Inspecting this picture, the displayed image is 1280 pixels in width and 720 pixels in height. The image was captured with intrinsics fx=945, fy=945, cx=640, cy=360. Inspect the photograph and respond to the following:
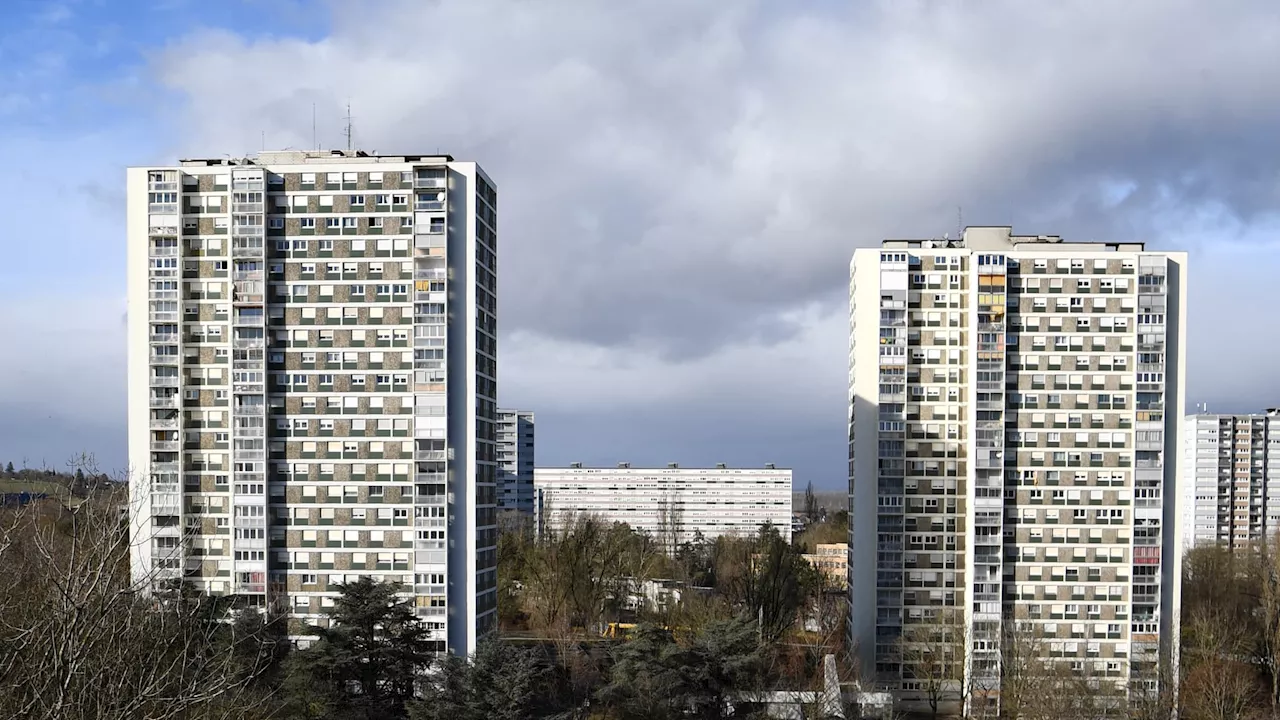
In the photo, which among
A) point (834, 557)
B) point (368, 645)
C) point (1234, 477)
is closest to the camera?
point (368, 645)

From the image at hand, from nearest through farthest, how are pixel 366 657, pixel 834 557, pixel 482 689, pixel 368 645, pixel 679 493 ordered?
pixel 482 689 < pixel 368 645 < pixel 366 657 < pixel 834 557 < pixel 679 493

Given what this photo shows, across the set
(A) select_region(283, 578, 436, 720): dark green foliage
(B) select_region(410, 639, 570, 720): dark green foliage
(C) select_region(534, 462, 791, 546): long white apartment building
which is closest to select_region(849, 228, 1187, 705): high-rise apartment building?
(B) select_region(410, 639, 570, 720): dark green foliage

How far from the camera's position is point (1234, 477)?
132375mm

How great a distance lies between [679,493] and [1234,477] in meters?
94.4

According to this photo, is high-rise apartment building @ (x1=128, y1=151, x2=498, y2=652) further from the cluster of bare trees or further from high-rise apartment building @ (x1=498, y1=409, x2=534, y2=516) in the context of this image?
high-rise apartment building @ (x1=498, y1=409, x2=534, y2=516)

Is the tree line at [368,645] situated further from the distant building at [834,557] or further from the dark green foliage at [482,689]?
the distant building at [834,557]

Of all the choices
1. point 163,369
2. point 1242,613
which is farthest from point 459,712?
point 1242,613

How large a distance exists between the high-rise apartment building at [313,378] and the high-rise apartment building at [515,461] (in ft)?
334

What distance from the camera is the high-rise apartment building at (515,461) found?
6304 inches

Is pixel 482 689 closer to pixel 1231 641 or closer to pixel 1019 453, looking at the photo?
pixel 1019 453

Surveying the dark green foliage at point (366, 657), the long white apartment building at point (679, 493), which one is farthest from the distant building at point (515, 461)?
the dark green foliage at point (366, 657)

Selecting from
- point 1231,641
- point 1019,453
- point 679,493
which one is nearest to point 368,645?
point 1019,453

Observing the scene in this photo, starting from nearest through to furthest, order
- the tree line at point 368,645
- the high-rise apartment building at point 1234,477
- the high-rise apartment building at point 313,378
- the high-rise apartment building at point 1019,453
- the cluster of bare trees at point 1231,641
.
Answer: the tree line at point 368,645, the cluster of bare trees at point 1231,641, the high-rise apartment building at point 313,378, the high-rise apartment building at point 1019,453, the high-rise apartment building at point 1234,477

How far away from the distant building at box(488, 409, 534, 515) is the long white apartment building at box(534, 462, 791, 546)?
17.6 meters
